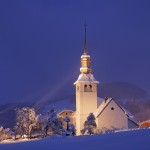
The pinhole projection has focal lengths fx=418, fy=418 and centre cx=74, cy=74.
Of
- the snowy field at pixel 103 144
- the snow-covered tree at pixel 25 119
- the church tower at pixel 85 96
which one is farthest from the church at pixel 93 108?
the snowy field at pixel 103 144

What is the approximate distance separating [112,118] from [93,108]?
464 centimetres

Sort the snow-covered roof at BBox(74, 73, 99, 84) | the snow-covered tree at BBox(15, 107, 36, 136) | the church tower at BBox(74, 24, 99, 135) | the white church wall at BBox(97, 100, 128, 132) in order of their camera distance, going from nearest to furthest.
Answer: the snow-covered tree at BBox(15, 107, 36, 136), the white church wall at BBox(97, 100, 128, 132), the church tower at BBox(74, 24, 99, 135), the snow-covered roof at BBox(74, 73, 99, 84)

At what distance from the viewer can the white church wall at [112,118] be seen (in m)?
61.4

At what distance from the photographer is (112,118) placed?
61688 mm

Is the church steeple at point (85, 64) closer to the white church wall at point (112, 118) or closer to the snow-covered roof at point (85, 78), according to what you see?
the snow-covered roof at point (85, 78)

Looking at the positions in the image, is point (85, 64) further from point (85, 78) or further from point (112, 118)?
point (112, 118)

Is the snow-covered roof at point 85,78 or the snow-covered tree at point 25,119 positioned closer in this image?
→ the snow-covered tree at point 25,119

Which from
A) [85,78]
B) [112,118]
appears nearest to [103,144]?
[112,118]

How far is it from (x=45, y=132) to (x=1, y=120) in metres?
73.1

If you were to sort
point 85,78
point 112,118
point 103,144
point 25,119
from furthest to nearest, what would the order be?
point 85,78 → point 112,118 → point 25,119 → point 103,144

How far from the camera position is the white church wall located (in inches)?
2416

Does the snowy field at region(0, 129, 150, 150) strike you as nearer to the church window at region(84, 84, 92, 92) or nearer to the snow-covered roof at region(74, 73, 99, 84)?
the snow-covered roof at region(74, 73, 99, 84)

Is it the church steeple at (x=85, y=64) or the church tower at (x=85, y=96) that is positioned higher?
the church steeple at (x=85, y=64)

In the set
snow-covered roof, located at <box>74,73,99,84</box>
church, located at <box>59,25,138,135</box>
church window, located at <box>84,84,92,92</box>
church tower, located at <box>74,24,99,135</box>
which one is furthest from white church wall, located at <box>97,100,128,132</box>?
snow-covered roof, located at <box>74,73,99,84</box>
